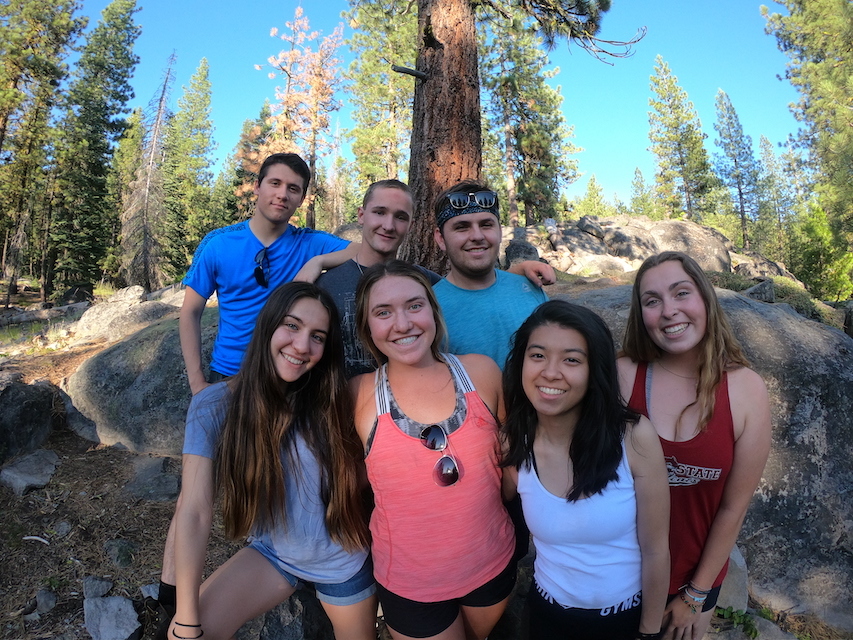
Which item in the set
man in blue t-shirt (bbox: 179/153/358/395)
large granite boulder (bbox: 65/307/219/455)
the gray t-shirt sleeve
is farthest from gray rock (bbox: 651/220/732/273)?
the gray t-shirt sleeve

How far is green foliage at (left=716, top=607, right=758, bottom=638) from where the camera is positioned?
3.30 metres

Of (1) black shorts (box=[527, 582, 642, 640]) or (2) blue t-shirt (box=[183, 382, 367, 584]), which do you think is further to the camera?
(2) blue t-shirt (box=[183, 382, 367, 584])

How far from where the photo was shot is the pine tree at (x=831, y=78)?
19.1 m

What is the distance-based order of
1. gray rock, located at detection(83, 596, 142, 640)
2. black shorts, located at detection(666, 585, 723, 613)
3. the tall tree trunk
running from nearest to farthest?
black shorts, located at detection(666, 585, 723, 613)
gray rock, located at detection(83, 596, 142, 640)
the tall tree trunk

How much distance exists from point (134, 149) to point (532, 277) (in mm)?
35872

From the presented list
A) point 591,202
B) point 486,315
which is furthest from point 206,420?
point 591,202

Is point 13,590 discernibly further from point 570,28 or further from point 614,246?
point 614,246

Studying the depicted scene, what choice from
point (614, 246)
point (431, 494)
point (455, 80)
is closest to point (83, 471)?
point (431, 494)

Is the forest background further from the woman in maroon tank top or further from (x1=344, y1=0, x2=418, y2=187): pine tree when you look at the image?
the woman in maroon tank top

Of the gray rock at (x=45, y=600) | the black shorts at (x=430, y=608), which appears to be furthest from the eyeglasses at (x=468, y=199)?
the gray rock at (x=45, y=600)

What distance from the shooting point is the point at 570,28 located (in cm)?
649

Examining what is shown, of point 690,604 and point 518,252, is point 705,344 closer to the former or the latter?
point 690,604

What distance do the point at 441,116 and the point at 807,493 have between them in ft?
16.3

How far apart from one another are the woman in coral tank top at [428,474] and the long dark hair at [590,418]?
0.15 m
